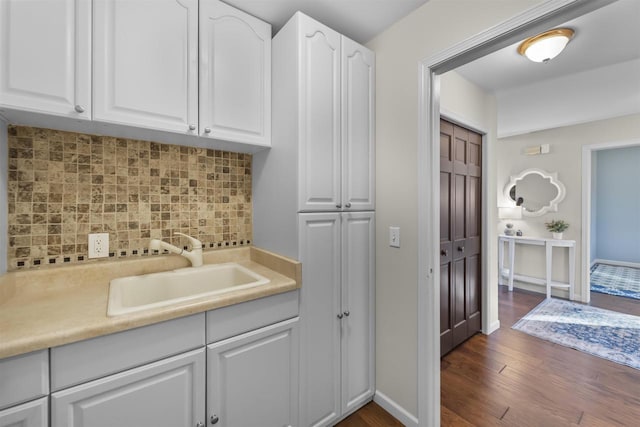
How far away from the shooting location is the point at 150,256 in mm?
1503

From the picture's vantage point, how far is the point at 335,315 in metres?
1.53

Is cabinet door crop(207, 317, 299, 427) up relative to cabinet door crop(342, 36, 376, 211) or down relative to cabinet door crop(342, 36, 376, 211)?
down

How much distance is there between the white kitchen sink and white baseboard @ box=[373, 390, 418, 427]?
113 cm

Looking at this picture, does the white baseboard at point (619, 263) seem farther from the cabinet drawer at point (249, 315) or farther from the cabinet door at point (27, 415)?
the cabinet door at point (27, 415)

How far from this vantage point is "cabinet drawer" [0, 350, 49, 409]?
764 mm

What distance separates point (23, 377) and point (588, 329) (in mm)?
4259

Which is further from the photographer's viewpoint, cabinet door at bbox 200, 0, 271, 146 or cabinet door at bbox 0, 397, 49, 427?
cabinet door at bbox 200, 0, 271, 146

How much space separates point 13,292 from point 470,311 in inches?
126

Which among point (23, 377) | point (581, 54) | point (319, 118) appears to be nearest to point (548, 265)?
point (581, 54)

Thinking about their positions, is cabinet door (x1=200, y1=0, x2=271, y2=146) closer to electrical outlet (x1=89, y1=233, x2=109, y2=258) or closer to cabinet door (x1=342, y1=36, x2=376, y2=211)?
cabinet door (x1=342, y1=36, x2=376, y2=211)

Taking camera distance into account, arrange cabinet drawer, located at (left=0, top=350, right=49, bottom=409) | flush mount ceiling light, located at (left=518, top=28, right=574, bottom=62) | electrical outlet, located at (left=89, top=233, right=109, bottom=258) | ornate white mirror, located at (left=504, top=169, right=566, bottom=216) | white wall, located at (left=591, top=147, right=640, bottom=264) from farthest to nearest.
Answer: white wall, located at (left=591, top=147, right=640, bottom=264), ornate white mirror, located at (left=504, top=169, right=566, bottom=216), flush mount ceiling light, located at (left=518, top=28, right=574, bottom=62), electrical outlet, located at (left=89, top=233, right=109, bottom=258), cabinet drawer, located at (left=0, top=350, right=49, bottom=409)

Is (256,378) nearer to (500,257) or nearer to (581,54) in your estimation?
(581,54)

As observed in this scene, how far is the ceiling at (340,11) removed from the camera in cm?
143

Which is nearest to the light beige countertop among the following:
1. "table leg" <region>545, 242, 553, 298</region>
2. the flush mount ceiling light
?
the flush mount ceiling light
